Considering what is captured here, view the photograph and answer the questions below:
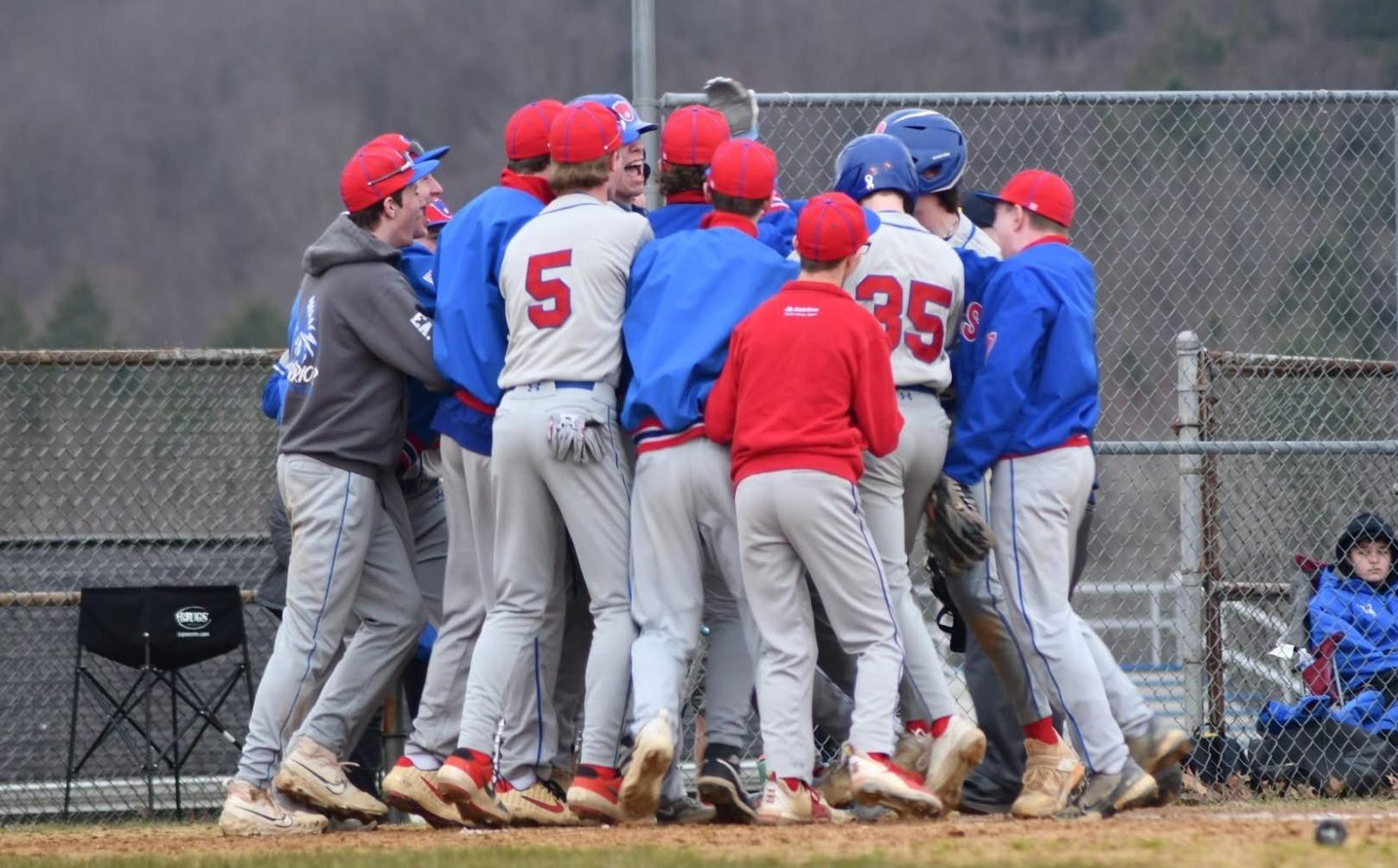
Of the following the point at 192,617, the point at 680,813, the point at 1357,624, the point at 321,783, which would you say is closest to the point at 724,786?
the point at 680,813

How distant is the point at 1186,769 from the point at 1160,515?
8434 mm

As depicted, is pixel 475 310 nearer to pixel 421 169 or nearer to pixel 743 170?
pixel 421 169

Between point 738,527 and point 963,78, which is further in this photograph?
point 963,78

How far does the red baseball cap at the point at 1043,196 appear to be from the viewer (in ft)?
20.6

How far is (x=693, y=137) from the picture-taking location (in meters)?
6.12

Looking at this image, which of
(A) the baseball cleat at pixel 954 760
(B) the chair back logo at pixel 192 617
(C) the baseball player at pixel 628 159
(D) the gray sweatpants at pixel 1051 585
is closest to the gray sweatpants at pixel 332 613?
(C) the baseball player at pixel 628 159

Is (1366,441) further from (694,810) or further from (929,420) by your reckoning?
→ (694,810)

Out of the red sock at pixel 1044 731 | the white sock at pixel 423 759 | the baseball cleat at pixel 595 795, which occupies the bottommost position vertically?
the white sock at pixel 423 759

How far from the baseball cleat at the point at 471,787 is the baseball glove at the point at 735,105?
2448 millimetres

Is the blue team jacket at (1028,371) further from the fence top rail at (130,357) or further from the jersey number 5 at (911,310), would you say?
the fence top rail at (130,357)

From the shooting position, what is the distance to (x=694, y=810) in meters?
6.23

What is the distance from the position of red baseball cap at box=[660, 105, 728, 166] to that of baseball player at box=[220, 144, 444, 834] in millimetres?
894

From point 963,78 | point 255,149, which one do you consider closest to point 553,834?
point 963,78

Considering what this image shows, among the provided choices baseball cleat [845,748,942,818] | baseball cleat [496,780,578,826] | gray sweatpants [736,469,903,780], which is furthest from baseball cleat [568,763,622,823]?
baseball cleat [845,748,942,818]
